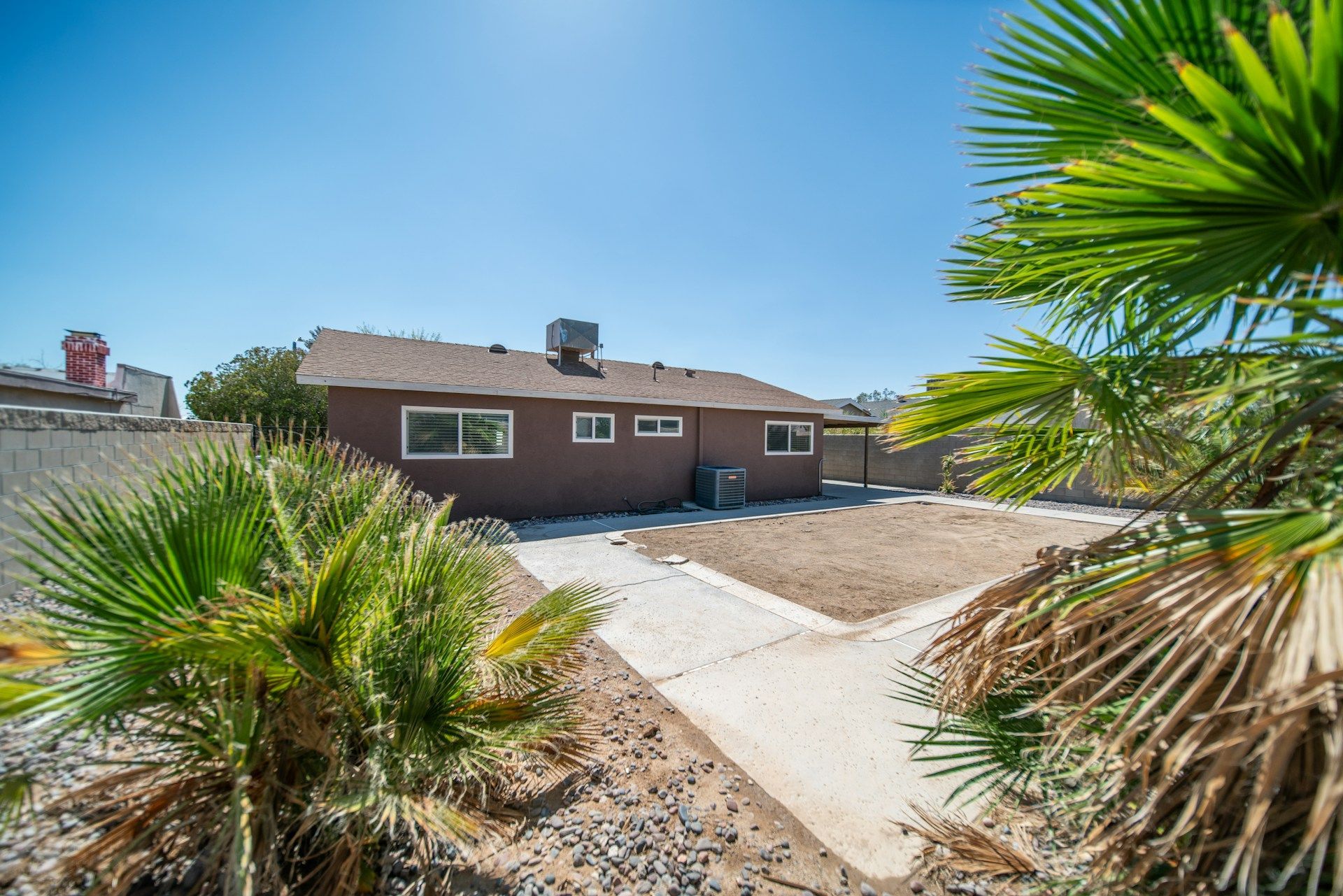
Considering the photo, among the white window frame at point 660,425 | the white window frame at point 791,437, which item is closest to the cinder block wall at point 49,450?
the white window frame at point 660,425

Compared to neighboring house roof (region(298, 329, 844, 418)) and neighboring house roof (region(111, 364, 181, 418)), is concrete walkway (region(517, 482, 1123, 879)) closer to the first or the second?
neighboring house roof (region(298, 329, 844, 418))

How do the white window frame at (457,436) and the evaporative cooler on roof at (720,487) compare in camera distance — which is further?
the evaporative cooler on roof at (720,487)

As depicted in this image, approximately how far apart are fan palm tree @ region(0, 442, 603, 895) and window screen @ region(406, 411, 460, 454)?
7.44 meters

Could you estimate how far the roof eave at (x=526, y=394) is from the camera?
8.16 meters

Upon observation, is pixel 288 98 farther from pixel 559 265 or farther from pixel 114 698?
pixel 114 698

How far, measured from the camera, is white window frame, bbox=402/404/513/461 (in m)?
8.96

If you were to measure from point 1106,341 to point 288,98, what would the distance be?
9424 millimetres

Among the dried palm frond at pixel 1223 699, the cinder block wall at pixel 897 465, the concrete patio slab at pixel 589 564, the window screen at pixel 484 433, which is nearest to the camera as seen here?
the dried palm frond at pixel 1223 699

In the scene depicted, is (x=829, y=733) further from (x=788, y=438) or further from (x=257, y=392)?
(x=257, y=392)

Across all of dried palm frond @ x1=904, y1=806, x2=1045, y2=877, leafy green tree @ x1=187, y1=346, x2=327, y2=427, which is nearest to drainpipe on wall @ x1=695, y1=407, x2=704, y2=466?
dried palm frond @ x1=904, y1=806, x2=1045, y2=877

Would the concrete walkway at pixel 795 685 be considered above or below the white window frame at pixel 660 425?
below

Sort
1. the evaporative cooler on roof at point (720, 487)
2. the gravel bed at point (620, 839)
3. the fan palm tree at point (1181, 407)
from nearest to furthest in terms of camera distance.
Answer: the fan palm tree at point (1181, 407), the gravel bed at point (620, 839), the evaporative cooler on roof at point (720, 487)

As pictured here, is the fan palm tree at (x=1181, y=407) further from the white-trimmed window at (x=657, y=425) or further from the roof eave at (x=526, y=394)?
the white-trimmed window at (x=657, y=425)

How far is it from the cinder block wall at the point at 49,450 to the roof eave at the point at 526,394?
3.44 meters
